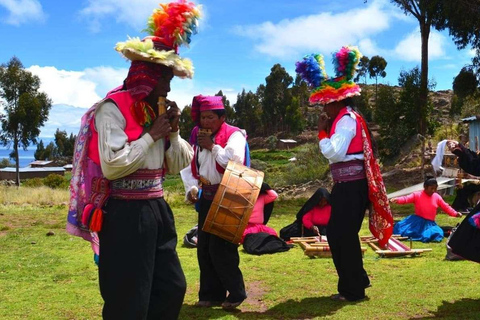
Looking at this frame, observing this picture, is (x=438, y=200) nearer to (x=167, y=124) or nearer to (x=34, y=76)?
(x=167, y=124)

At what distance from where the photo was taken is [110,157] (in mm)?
3266

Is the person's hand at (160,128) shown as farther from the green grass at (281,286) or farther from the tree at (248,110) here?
the tree at (248,110)

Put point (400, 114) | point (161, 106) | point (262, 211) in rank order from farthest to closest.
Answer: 1. point (400, 114)
2. point (262, 211)
3. point (161, 106)

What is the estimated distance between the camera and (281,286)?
6.06 meters

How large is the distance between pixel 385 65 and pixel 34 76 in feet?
186

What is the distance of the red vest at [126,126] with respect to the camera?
343 cm

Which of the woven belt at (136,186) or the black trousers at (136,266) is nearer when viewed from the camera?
the black trousers at (136,266)

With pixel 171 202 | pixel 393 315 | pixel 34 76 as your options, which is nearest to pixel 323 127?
pixel 393 315

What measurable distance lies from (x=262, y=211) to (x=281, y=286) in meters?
2.44

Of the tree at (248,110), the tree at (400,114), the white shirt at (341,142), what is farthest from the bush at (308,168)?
the tree at (248,110)

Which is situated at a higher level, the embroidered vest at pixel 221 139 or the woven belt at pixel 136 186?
the embroidered vest at pixel 221 139

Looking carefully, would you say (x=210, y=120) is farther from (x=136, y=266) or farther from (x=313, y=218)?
(x=313, y=218)

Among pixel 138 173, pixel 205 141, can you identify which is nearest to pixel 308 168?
pixel 205 141

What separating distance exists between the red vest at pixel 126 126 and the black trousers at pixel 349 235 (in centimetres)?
266
